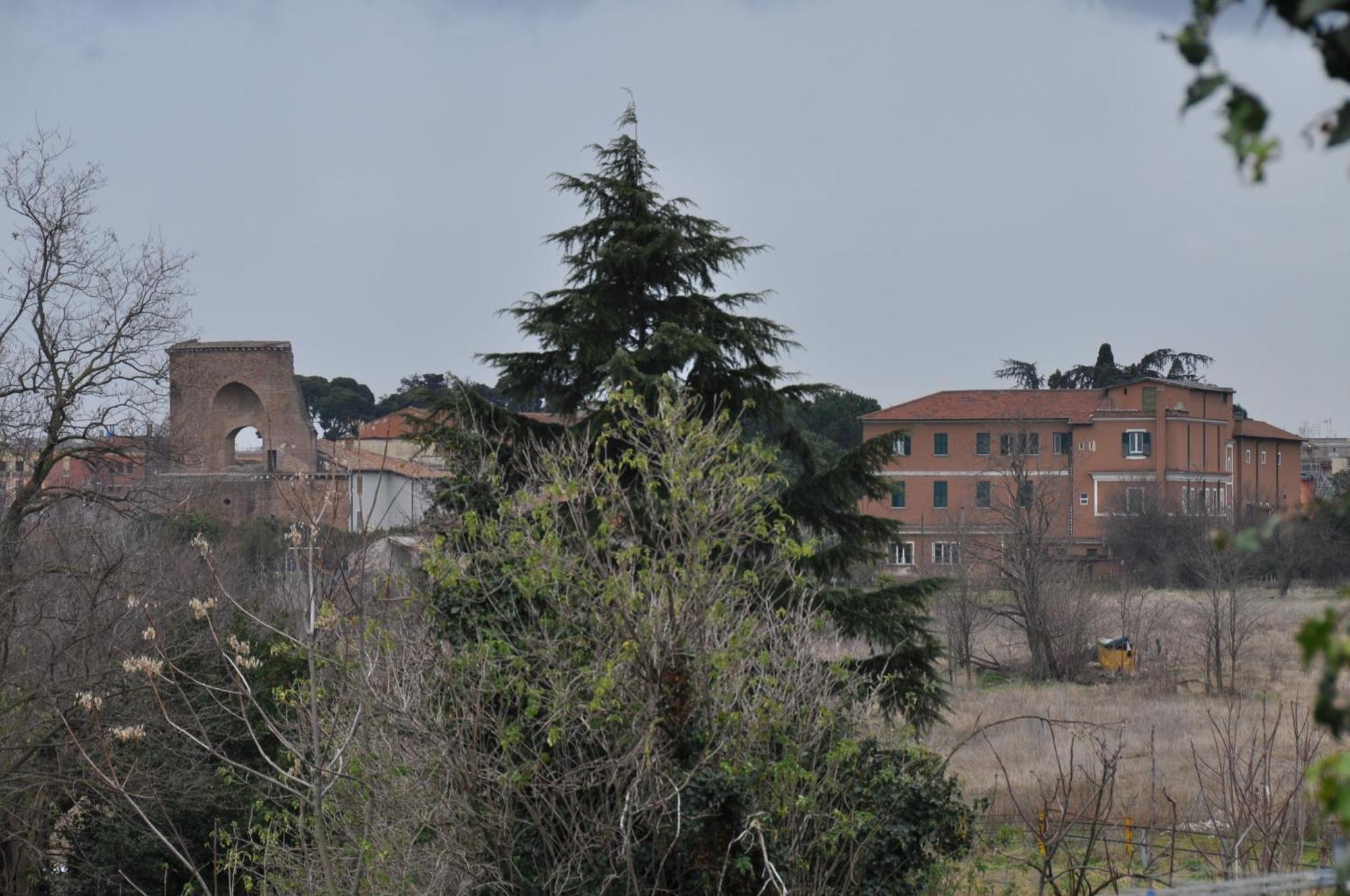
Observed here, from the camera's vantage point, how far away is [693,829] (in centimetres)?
1027

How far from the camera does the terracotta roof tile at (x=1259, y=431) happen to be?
218 feet

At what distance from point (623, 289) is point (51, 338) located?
8078mm

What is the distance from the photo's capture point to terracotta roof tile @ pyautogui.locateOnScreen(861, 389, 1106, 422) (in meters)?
61.5

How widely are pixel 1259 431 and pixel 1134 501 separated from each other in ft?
49.6

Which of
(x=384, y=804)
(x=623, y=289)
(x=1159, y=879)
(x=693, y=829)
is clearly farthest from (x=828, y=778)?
(x=623, y=289)

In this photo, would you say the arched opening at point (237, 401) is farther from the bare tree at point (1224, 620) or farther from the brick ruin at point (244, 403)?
the bare tree at point (1224, 620)

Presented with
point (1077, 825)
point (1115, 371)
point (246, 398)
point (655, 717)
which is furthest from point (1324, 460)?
point (655, 717)

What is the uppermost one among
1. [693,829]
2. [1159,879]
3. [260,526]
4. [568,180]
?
[568,180]

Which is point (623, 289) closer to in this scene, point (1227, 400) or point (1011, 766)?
point (1011, 766)

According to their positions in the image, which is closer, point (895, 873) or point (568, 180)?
point (895, 873)

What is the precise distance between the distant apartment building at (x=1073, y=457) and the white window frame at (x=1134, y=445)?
4 centimetres

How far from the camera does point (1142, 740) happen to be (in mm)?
23422

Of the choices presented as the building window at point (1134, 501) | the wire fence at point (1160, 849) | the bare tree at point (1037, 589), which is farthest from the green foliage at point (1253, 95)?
the building window at point (1134, 501)

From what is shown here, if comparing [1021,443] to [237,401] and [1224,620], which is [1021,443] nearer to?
[1224,620]
